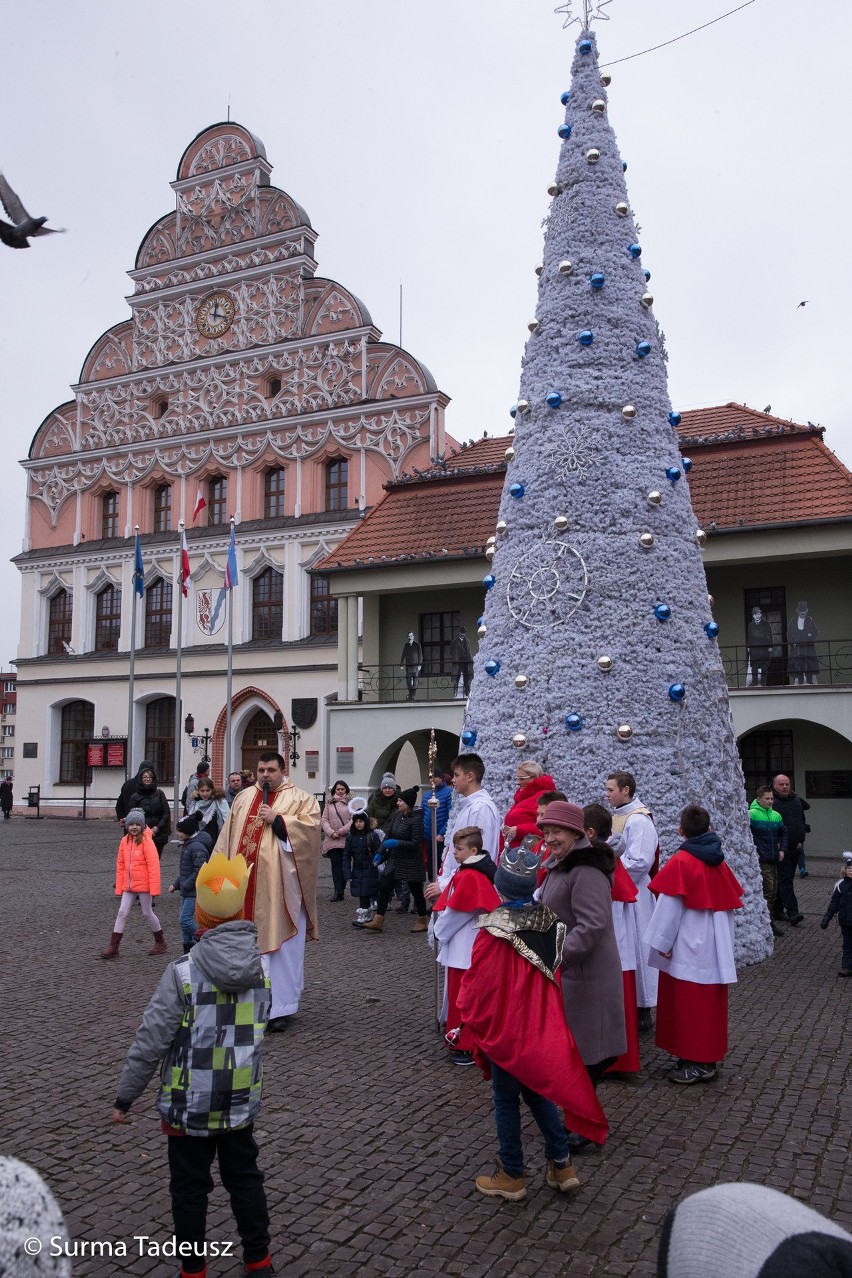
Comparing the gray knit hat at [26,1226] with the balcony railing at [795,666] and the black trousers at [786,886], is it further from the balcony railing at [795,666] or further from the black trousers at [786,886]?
the balcony railing at [795,666]

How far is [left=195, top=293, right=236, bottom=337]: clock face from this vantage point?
110 ft

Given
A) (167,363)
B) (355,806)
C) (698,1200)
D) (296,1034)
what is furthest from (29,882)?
(167,363)

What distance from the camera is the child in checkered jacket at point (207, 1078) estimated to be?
335 centimetres

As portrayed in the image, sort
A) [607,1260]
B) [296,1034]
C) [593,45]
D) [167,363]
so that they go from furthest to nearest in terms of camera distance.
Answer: [167,363] → [593,45] → [296,1034] → [607,1260]

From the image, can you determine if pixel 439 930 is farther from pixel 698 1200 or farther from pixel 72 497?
pixel 72 497

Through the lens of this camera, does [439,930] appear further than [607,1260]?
Yes

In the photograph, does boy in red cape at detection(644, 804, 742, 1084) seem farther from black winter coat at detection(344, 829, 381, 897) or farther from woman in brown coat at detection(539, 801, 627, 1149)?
black winter coat at detection(344, 829, 381, 897)

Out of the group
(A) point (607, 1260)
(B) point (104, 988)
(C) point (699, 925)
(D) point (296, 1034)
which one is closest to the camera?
(A) point (607, 1260)

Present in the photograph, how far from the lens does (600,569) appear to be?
351 inches

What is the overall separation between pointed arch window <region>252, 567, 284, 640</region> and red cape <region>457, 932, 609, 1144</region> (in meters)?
27.5

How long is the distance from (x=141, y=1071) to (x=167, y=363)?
3362 centimetres

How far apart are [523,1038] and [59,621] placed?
34254 mm

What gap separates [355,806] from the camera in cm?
1356

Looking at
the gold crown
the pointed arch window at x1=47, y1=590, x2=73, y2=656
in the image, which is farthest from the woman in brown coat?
the pointed arch window at x1=47, y1=590, x2=73, y2=656
